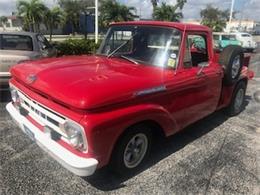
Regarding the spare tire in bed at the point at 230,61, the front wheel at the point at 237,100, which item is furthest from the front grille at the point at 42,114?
the front wheel at the point at 237,100

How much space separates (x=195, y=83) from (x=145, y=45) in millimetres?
909

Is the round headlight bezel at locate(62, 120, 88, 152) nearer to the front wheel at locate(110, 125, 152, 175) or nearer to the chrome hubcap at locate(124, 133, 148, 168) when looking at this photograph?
the front wheel at locate(110, 125, 152, 175)

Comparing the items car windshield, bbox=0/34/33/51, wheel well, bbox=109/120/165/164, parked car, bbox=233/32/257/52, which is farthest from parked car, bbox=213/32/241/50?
wheel well, bbox=109/120/165/164

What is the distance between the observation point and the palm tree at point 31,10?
84.3ft

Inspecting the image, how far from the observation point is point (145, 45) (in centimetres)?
437

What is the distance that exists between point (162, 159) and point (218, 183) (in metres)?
0.86

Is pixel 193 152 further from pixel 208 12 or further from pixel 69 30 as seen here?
pixel 208 12

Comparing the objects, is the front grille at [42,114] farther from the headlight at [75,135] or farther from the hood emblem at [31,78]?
the hood emblem at [31,78]

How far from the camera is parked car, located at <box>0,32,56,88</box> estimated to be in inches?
274

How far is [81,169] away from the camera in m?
3.05

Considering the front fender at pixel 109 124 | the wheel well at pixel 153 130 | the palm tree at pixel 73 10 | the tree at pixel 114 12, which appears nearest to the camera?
the front fender at pixel 109 124

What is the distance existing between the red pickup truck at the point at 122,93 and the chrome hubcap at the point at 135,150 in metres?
0.01

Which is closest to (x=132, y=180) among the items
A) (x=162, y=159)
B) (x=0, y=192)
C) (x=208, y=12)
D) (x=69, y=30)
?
(x=162, y=159)

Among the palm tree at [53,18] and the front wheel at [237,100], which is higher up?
the palm tree at [53,18]
